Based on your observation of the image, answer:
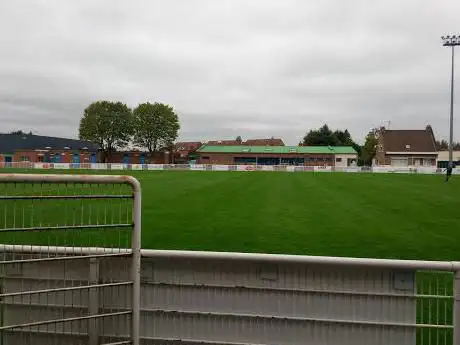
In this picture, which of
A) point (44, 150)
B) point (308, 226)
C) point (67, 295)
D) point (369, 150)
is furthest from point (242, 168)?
point (67, 295)

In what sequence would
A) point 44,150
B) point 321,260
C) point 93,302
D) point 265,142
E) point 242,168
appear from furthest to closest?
1. point 265,142
2. point 44,150
3. point 242,168
4. point 93,302
5. point 321,260

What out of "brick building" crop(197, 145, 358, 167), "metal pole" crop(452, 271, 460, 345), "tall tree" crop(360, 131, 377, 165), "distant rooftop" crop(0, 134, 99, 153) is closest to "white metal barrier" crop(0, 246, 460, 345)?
"metal pole" crop(452, 271, 460, 345)

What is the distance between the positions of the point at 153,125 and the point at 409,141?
5284 cm

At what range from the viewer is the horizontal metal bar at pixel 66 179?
3.26 metres

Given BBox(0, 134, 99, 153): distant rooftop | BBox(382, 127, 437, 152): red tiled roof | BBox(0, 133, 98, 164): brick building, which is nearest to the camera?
BBox(0, 133, 98, 164): brick building

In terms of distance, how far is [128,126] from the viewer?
285 ft

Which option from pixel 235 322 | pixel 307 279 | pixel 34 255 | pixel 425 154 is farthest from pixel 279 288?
pixel 425 154

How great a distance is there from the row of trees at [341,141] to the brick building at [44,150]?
189ft

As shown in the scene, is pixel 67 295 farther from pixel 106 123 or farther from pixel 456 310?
pixel 106 123

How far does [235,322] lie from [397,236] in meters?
8.55

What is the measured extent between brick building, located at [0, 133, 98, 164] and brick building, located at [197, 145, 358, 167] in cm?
2495

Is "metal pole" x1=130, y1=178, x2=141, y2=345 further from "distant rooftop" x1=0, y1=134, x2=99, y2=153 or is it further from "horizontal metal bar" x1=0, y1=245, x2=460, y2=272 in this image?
"distant rooftop" x1=0, y1=134, x2=99, y2=153

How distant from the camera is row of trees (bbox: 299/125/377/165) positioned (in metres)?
102

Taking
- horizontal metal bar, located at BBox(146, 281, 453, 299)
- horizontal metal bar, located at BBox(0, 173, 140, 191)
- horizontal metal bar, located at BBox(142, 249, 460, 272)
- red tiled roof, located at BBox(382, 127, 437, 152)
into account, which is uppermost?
red tiled roof, located at BBox(382, 127, 437, 152)
